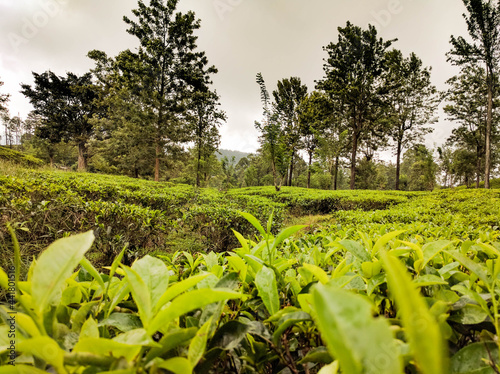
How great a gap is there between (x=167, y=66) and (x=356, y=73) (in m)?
14.8

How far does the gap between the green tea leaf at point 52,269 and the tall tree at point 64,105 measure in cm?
3128

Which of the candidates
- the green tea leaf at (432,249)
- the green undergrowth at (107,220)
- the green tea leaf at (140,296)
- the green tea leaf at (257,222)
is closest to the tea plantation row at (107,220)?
the green undergrowth at (107,220)

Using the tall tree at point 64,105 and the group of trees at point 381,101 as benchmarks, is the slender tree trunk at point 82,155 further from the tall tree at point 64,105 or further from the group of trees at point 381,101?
the group of trees at point 381,101

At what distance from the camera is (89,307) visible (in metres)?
0.43

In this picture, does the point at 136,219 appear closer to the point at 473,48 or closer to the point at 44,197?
the point at 44,197

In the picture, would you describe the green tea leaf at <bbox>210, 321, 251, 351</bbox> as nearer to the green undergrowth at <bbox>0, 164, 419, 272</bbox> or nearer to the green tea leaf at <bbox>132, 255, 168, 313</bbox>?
the green tea leaf at <bbox>132, 255, 168, 313</bbox>

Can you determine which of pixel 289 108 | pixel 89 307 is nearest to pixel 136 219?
pixel 89 307

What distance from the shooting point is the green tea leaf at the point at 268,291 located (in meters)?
0.48

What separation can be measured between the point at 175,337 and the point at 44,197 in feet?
12.3

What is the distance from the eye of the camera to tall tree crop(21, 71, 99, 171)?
25375 millimetres

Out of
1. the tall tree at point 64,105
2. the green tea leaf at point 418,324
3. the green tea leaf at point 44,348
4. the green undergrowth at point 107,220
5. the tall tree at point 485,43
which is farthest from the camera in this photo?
the tall tree at point 64,105

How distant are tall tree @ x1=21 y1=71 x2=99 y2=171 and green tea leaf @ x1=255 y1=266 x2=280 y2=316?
3132 cm

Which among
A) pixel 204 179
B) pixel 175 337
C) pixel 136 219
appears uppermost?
pixel 204 179

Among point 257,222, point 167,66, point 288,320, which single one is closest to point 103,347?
point 288,320
